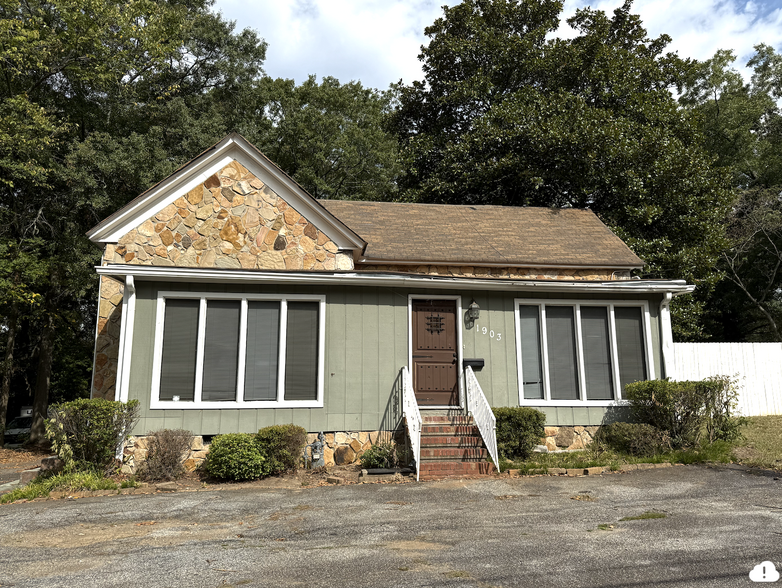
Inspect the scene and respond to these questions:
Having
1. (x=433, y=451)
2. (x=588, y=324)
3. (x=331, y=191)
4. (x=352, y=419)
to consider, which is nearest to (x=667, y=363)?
(x=588, y=324)

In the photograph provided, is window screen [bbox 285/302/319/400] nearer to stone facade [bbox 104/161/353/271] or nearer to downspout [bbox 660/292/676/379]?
stone facade [bbox 104/161/353/271]

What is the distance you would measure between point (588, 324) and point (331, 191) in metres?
15.2

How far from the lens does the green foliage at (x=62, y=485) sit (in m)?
7.25

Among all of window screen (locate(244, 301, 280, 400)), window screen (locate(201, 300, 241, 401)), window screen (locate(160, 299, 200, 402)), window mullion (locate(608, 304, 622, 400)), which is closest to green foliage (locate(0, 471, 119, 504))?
window screen (locate(160, 299, 200, 402))

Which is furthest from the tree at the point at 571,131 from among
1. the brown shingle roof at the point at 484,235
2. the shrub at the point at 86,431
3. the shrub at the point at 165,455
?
the shrub at the point at 86,431

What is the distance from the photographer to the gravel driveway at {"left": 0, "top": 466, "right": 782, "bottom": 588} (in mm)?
3979

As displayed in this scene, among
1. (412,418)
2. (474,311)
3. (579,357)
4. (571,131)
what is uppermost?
(571,131)

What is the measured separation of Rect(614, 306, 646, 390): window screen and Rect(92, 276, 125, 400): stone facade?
9.33 m

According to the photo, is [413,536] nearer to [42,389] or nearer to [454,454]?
[454,454]

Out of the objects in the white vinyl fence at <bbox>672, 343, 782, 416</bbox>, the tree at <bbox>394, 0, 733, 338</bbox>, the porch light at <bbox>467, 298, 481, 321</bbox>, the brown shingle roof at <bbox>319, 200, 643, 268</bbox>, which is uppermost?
the tree at <bbox>394, 0, 733, 338</bbox>

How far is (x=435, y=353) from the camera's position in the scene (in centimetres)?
994

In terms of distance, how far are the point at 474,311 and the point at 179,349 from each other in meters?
Answer: 5.16

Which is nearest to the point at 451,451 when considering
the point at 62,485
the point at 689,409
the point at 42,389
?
the point at 689,409

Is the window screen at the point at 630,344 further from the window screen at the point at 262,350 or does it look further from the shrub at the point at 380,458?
the window screen at the point at 262,350
